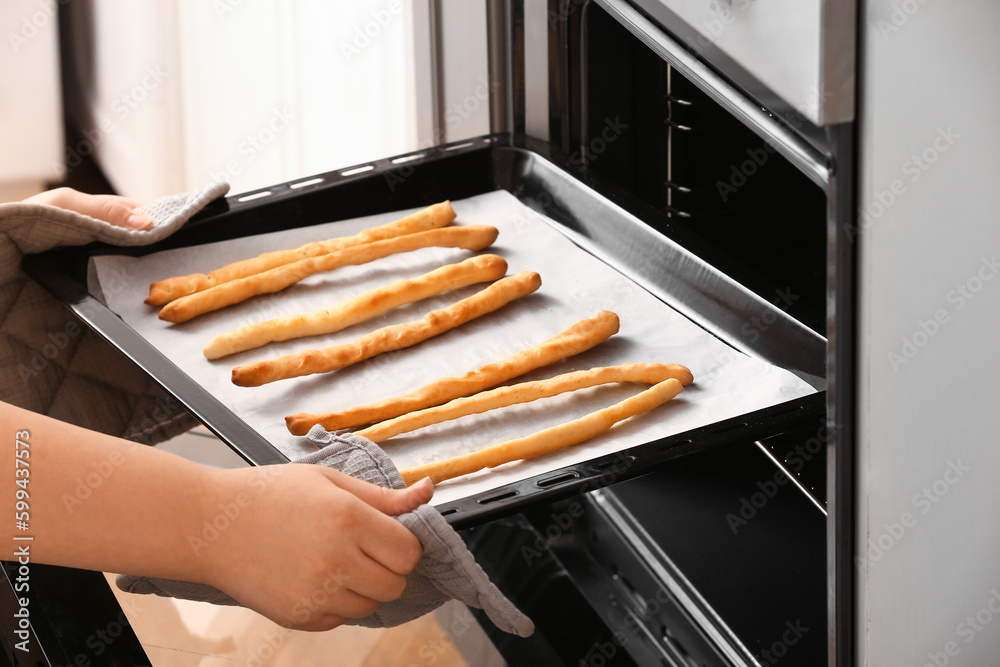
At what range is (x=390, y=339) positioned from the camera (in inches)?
32.4

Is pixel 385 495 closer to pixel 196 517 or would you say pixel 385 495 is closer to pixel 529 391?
pixel 196 517

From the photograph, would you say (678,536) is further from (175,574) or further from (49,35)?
(49,35)

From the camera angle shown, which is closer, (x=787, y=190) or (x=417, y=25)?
(x=787, y=190)

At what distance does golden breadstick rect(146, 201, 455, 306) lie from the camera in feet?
2.90

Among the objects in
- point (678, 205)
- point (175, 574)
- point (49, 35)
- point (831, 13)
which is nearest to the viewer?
point (831, 13)

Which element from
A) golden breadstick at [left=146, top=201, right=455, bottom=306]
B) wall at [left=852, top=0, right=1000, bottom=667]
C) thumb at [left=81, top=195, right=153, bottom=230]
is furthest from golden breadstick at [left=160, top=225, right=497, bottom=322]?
wall at [left=852, top=0, right=1000, bottom=667]

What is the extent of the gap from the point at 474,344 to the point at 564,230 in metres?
0.20

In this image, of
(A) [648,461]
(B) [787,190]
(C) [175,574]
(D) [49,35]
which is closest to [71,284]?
(C) [175,574]

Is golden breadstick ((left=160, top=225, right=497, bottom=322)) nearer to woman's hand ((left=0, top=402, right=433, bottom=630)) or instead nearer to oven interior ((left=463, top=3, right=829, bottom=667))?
oven interior ((left=463, top=3, right=829, bottom=667))

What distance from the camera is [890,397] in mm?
444

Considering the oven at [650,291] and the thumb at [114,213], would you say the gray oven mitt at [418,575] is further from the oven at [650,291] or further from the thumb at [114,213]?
the thumb at [114,213]

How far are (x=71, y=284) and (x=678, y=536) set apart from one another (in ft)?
2.18

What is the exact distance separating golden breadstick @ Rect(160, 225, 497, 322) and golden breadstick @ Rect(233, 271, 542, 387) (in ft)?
0.29

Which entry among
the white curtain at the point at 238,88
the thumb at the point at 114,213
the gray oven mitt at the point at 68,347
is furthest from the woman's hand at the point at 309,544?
the white curtain at the point at 238,88
